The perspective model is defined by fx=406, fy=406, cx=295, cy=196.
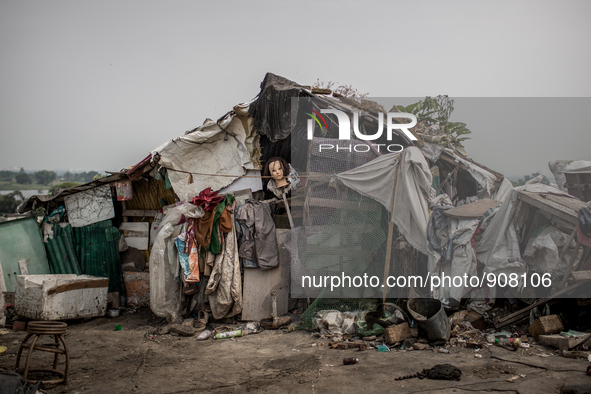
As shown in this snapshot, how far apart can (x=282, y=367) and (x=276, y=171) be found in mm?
3424

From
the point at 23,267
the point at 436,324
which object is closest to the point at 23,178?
the point at 23,267

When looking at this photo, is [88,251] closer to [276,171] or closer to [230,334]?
[230,334]

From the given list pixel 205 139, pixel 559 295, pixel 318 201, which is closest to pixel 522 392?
pixel 559 295

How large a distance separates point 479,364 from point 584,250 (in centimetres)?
212

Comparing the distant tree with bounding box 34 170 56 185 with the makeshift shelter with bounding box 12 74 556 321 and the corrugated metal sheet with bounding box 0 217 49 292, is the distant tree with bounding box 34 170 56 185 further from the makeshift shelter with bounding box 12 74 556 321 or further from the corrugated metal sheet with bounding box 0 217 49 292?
the makeshift shelter with bounding box 12 74 556 321

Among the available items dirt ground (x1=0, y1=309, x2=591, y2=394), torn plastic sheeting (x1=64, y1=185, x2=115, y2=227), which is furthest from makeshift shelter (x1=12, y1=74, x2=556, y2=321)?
dirt ground (x1=0, y1=309, x2=591, y2=394)

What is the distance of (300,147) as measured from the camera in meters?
7.10

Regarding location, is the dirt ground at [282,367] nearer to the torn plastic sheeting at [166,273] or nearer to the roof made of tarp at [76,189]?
the torn plastic sheeting at [166,273]

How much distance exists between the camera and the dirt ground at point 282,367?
3861 millimetres

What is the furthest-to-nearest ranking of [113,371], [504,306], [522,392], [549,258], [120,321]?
1. [120,321]
2. [504,306]
3. [549,258]
4. [113,371]
5. [522,392]

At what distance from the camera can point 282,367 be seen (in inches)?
182

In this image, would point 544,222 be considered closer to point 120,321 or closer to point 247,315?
point 247,315

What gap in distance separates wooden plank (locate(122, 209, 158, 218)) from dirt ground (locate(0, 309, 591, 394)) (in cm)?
297

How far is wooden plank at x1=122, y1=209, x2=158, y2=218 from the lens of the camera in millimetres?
8344
